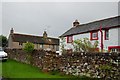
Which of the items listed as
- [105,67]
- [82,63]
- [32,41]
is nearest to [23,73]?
[82,63]

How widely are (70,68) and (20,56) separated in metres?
13.2

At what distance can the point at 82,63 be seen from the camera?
1413cm

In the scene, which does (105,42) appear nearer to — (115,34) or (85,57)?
(115,34)

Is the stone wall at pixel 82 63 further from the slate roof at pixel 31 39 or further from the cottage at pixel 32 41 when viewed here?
the slate roof at pixel 31 39

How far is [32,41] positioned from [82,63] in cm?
5071

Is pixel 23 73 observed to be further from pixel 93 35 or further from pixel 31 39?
pixel 31 39

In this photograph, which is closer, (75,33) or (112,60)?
(112,60)

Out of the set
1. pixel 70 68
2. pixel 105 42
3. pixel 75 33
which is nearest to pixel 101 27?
pixel 105 42

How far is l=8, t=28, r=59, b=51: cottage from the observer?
204ft

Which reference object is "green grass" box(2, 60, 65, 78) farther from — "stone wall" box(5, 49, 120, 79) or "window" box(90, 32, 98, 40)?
"window" box(90, 32, 98, 40)

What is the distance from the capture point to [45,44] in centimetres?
6606

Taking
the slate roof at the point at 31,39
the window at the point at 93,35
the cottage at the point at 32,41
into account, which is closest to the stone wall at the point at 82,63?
the window at the point at 93,35

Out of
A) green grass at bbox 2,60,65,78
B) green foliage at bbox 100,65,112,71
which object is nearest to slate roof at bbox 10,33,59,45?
green grass at bbox 2,60,65,78

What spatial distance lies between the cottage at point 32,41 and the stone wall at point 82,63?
4169 cm
